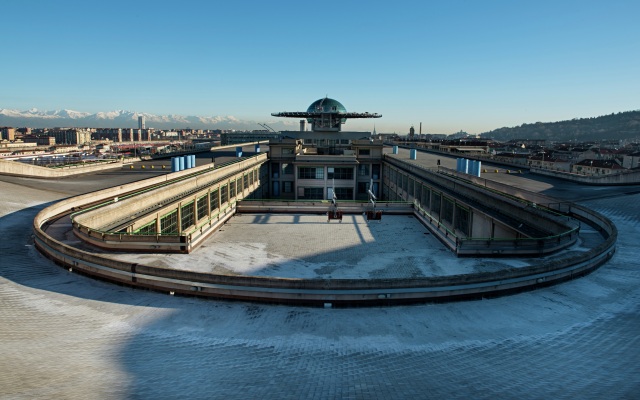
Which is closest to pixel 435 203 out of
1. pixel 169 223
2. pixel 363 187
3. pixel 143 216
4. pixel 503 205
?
pixel 503 205

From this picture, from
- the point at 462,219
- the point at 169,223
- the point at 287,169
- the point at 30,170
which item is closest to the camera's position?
the point at 169,223

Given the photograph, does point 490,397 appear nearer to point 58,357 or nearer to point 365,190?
point 58,357

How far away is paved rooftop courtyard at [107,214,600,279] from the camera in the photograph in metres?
15.7

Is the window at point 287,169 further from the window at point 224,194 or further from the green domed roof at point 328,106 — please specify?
the green domed roof at point 328,106

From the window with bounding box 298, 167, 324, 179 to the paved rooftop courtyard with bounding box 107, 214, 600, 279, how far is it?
29310mm

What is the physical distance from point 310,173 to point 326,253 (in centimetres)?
3856

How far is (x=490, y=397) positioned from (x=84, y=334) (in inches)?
383

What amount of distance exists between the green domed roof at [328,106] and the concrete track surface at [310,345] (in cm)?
7168

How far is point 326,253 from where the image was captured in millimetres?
19422

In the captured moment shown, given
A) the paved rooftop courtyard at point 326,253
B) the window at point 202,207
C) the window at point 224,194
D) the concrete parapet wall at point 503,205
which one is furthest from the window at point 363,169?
A: the paved rooftop courtyard at point 326,253

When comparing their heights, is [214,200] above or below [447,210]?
above

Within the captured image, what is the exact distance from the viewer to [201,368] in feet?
30.2

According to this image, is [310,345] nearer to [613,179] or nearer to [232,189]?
[232,189]

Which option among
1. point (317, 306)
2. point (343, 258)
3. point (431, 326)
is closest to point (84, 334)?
point (317, 306)
